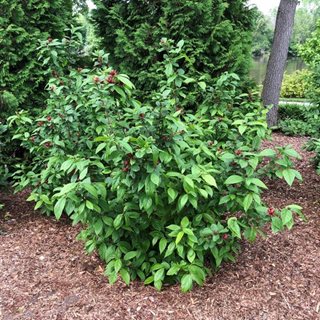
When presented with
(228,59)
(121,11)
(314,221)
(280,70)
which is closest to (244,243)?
(314,221)

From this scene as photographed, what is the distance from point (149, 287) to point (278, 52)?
18.1ft

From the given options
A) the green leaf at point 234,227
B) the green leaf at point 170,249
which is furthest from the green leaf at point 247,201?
the green leaf at point 170,249

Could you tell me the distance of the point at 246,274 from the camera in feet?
7.43

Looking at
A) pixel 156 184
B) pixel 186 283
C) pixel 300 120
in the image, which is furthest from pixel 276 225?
pixel 300 120

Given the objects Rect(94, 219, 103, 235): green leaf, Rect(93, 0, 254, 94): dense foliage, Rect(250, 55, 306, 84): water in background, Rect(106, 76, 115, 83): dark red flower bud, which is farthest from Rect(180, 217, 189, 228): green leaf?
Rect(250, 55, 306, 84): water in background

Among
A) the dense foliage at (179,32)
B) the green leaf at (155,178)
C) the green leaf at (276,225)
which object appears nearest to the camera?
the green leaf at (155,178)

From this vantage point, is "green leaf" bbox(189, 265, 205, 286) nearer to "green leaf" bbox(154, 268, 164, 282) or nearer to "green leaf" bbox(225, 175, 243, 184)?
"green leaf" bbox(154, 268, 164, 282)

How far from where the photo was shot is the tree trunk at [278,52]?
6.20 metres

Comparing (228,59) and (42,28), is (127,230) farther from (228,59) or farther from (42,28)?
(42,28)

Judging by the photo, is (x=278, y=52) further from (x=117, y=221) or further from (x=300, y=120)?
(x=117, y=221)

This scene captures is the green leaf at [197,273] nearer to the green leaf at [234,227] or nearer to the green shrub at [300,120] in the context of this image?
the green leaf at [234,227]

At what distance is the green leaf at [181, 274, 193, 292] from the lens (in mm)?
1928

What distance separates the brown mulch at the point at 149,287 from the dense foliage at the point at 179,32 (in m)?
1.73

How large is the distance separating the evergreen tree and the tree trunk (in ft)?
12.7
